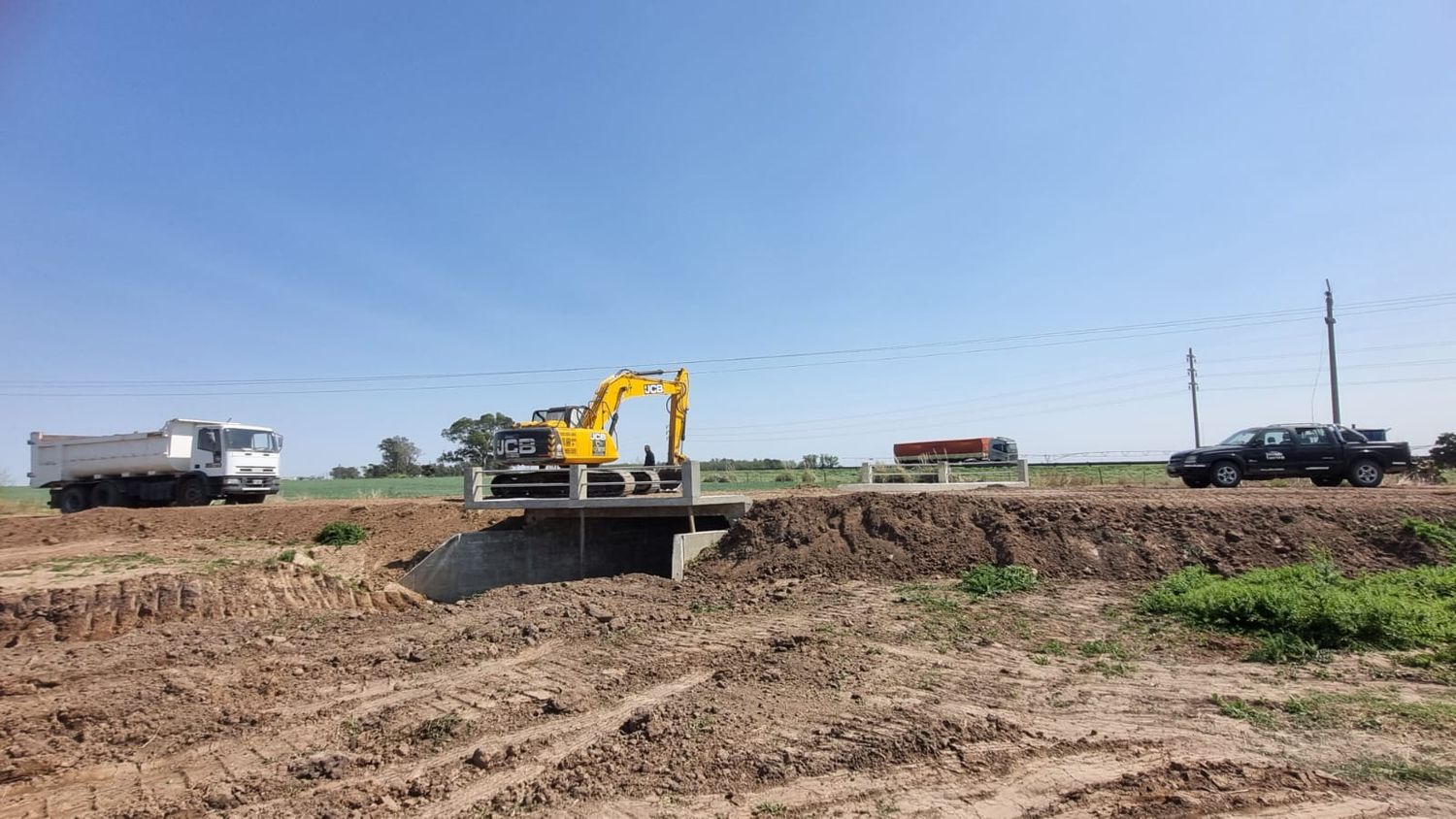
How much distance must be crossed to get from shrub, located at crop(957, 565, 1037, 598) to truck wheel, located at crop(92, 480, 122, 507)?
88.9 feet

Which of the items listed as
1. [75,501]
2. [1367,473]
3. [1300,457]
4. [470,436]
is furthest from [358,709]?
[470,436]

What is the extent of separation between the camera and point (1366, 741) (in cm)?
495

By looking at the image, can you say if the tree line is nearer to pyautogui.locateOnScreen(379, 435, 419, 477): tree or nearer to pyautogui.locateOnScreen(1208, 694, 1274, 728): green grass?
pyautogui.locateOnScreen(379, 435, 419, 477): tree

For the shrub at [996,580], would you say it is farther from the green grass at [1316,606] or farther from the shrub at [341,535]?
the shrub at [341,535]

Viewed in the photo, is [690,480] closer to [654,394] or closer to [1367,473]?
[654,394]

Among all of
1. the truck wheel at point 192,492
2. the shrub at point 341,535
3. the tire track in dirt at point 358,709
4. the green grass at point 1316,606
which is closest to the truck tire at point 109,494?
the truck wheel at point 192,492

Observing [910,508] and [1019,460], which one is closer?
[910,508]

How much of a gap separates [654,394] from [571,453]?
3694 mm

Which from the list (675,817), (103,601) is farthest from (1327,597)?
(103,601)

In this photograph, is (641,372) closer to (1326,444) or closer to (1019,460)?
(1019,460)

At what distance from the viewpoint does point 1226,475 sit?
1841cm

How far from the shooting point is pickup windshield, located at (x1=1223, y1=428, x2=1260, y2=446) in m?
18.5

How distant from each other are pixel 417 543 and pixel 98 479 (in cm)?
1440

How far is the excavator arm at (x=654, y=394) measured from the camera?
19.0 meters
